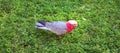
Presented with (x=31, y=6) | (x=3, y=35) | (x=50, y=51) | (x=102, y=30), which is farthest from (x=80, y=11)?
(x=3, y=35)

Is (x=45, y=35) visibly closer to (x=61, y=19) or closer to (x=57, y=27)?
(x=57, y=27)

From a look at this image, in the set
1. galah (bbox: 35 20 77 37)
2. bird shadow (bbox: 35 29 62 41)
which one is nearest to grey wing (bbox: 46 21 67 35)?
galah (bbox: 35 20 77 37)

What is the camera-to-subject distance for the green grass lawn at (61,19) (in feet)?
12.5

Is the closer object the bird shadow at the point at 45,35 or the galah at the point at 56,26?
the galah at the point at 56,26

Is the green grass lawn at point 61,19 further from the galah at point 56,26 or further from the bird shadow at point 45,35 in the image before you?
the galah at point 56,26

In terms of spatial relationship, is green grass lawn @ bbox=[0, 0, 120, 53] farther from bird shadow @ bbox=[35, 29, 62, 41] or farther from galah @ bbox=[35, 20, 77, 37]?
galah @ bbox=[35, 20, 77, 37]

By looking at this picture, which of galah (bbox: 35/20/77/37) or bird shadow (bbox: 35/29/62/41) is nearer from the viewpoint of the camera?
galah (bbox: 35/20/77/37)

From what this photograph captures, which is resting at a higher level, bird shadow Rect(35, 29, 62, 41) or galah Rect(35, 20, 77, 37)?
galah Rect(35, 20, 77, 37)

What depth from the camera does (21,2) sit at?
15.3 ft

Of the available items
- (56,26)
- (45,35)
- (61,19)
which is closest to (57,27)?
(56,26)

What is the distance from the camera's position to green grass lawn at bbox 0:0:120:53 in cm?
381

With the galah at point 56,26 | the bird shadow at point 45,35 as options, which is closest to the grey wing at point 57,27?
the galah at point 56,26

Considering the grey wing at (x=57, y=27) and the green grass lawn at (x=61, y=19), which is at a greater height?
the grey wing at (x=57, y=27)

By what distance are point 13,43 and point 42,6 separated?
114 centimetres
